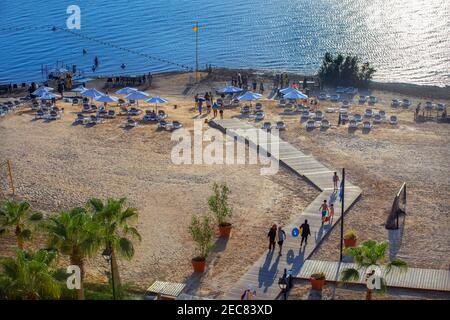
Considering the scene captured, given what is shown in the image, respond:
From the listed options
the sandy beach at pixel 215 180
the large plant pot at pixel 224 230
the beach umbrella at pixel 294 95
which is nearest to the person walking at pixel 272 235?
the sandy beach at pixel 215 180

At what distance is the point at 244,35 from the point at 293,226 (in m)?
55.0

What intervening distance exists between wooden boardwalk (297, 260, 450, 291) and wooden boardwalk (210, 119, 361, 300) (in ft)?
1.34

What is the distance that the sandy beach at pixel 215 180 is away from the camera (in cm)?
1992

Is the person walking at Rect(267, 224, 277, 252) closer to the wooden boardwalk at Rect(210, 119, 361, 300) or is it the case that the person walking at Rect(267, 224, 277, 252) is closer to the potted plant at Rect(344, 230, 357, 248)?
the wooden boardwalk at Rect(210, 119, 361, 300)

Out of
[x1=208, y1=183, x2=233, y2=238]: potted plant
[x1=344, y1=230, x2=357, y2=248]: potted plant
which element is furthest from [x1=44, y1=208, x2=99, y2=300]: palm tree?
[x1=344, y1=230, x2=357, y2=248]: potted plant

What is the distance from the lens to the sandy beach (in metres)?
19.9

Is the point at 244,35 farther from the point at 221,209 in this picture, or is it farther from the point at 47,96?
the point at 221,209

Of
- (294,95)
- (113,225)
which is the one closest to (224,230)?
(113,225)

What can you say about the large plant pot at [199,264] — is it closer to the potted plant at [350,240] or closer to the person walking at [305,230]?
the person walking at [305,230]

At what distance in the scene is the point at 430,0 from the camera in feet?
292

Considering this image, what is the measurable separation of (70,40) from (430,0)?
46674 mm

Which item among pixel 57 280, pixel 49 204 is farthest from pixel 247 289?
pixel 49 204

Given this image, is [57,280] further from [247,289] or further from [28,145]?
[28,145]

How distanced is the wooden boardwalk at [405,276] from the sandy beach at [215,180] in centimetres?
81
